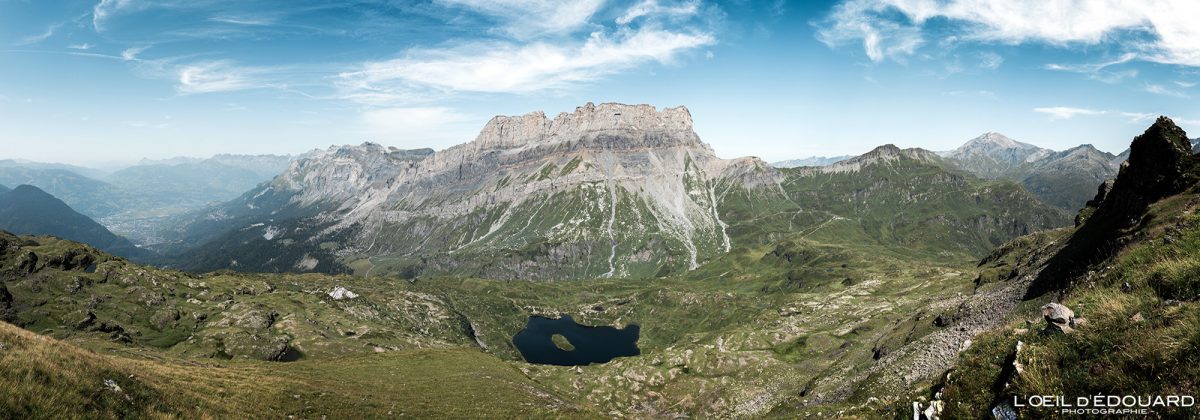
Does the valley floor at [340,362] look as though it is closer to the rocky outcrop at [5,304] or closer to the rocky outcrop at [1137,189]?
the rocky outcrop at [5,304]

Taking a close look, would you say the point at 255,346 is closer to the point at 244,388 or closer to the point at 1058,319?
the point at 244,388

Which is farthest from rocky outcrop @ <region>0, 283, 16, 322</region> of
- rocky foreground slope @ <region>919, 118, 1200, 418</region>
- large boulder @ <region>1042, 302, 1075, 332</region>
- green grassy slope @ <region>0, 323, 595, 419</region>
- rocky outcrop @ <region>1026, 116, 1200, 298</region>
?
rocky outcrop @ <region>1026, 116, 1200, 298</region>

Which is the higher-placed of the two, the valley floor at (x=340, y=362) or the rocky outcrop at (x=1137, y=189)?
the rocky outcrop at (x=1137, y=189)

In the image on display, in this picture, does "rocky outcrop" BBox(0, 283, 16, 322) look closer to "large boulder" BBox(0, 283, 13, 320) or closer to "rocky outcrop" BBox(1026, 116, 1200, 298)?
"large boulder" BBox(0, 283, 13, 320)

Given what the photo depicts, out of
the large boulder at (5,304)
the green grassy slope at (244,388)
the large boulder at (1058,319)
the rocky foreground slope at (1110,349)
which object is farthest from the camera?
the large boulder at (5,304)

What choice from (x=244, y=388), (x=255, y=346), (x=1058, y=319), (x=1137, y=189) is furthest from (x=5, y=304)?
(x=1137, y=189)

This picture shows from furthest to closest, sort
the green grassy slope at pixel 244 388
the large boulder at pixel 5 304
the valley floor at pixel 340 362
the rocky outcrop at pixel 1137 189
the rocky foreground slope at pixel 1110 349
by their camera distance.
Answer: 1. the large boulder at pixel 5 304
2. the rocky outcrop at pixel 1137 189
3. the valley floor at pixel 340 362
4. the green grassy slope at pixel 244 388
5. the rocky foreground slope at pixel 1110 349

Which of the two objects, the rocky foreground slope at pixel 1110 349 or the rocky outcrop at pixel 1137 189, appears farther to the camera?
the rocky outcrop at pixel 1137 189

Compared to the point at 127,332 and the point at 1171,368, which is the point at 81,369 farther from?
the point at 127,332

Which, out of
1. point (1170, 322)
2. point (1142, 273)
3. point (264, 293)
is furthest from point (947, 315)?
point (264, 293)

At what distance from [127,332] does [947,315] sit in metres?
183

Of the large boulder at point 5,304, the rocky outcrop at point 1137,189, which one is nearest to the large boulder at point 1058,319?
the rocky outcrop at point 1137,189

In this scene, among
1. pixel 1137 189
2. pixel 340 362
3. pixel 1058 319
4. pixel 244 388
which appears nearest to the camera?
pixel 1058 319

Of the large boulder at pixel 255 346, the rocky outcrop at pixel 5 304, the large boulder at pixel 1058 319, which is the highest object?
the large boulder at pixel 1058 319
